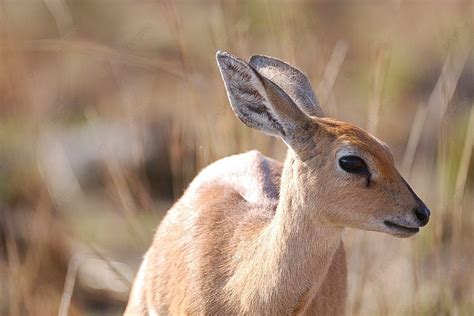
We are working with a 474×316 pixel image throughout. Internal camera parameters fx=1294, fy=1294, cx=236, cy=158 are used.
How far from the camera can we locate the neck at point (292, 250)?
14.5 feet

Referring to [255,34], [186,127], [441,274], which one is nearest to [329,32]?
[255,34]

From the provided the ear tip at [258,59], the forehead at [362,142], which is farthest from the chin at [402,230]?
the ear tip at [258,59]

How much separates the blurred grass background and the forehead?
1244 mm

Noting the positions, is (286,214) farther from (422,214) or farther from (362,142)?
(422,214)

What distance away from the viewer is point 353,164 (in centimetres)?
432

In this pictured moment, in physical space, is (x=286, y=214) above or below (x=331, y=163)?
below

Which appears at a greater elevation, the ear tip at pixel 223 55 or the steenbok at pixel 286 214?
the ear tip at pixel 223 55

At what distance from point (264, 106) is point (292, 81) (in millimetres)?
421

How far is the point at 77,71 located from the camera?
11227 millimetres

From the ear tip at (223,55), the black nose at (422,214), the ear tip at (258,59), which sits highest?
the ear tip at (258,59)

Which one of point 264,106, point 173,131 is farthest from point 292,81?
point 173,131

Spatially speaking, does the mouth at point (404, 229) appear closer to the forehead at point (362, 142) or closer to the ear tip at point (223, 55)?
the forehead at point (362, 142)

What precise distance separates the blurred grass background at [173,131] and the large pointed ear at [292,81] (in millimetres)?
900

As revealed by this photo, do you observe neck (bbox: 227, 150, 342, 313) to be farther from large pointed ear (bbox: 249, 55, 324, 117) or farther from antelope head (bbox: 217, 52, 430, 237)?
large pointed ear (bbox: 249, 55, 324, 117)
